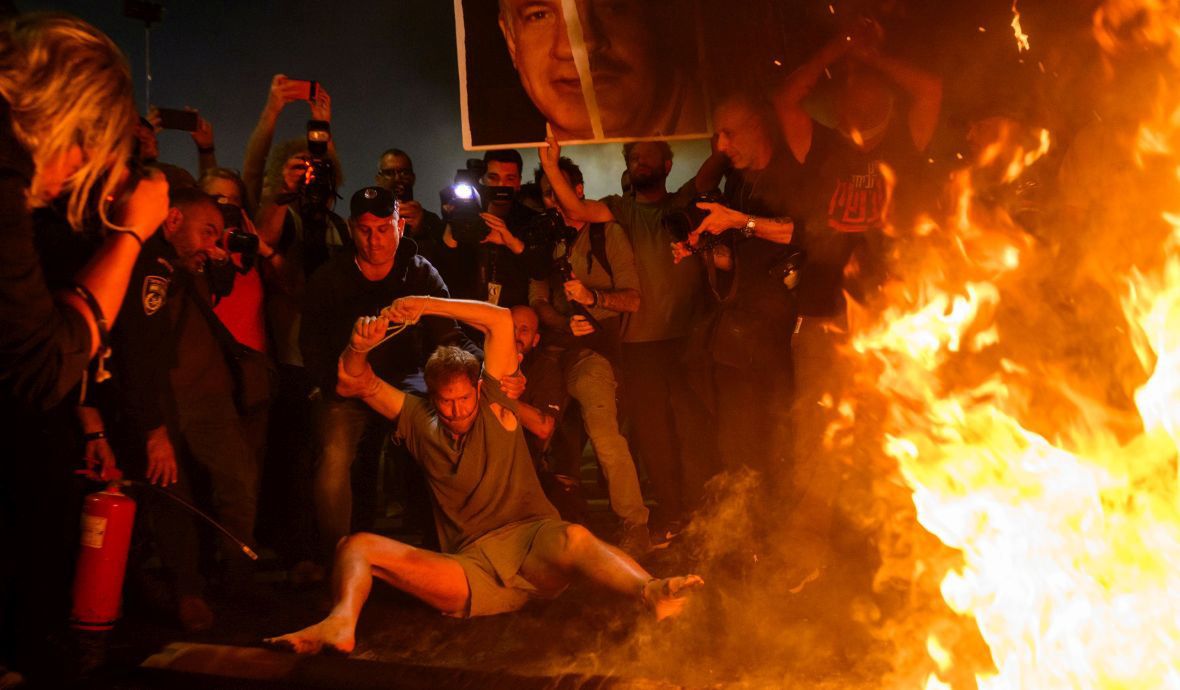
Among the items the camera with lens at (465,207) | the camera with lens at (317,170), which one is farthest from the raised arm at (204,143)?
the camera with lens at (465,207)

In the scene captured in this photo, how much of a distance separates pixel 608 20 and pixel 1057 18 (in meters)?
2.34

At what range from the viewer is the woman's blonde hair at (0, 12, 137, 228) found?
8.17 feet

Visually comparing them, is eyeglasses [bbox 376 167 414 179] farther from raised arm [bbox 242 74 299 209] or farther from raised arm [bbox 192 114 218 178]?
raised arm [bbox 192 114 218 178]

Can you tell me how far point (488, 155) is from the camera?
19.4 ft

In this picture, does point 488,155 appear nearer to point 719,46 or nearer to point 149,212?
point 719,46

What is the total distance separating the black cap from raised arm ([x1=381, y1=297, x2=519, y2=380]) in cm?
56

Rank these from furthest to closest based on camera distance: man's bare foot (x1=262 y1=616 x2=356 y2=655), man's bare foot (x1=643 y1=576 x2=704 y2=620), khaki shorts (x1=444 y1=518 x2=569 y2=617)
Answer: khaki shorts (x1=444 y1=518 x2=569 y2=617) < man's bare foot (x1=643 y1=576 x2=704 y2=620) < man's bare foot (x1=262 y1=616 x2=356 y2=655)

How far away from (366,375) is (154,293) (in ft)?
3.44

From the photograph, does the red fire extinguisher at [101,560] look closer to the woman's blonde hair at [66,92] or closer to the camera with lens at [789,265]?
the woman's blonde hair at [66,92]

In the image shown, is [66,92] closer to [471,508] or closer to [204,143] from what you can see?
[471,508]

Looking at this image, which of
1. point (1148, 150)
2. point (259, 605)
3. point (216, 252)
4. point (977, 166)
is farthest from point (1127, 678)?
point (216, 252)

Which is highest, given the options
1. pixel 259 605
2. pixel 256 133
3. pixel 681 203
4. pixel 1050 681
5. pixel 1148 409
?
pixel 256 133

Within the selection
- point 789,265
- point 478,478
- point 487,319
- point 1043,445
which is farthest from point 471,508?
point 1043,445

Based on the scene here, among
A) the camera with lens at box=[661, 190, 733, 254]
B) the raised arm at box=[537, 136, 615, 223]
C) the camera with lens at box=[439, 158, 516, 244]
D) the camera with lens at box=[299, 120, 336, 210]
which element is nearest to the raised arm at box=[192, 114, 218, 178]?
the camera with lens at box=[299, 120, 336, 210]
